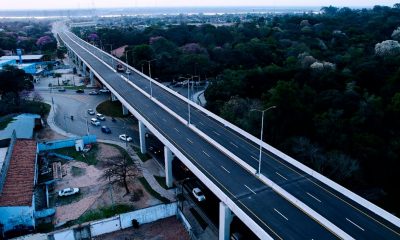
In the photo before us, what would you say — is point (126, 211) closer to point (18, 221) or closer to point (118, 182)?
point (118, 182)

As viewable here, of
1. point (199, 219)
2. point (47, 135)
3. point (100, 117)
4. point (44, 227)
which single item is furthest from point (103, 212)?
point (100, 117)

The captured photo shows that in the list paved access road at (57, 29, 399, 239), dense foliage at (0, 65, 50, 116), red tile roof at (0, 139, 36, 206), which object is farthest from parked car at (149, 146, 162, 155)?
dense foliage at (0, 65, 50, 116)

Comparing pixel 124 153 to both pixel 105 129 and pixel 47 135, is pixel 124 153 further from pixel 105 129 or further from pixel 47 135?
pixel 47 135

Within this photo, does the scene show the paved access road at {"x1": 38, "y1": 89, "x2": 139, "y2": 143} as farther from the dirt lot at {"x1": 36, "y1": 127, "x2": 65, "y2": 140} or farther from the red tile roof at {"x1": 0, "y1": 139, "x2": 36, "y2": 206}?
the red tile roof at {"x1": 0, "y1": 139, "x2": 36, "y2": 206}

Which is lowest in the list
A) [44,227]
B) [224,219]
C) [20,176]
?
[44,227]

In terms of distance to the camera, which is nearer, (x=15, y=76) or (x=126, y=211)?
(x=126, y=211)

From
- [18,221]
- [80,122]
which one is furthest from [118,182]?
[80,122]

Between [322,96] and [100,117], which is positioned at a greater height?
[322,96]
